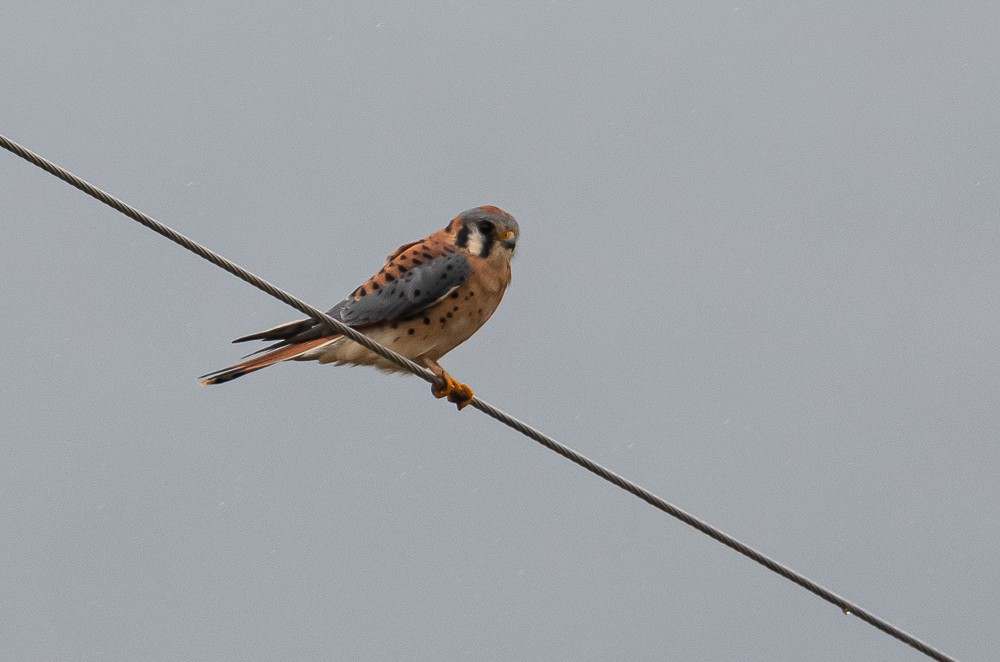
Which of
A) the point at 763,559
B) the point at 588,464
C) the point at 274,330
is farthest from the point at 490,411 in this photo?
the point at 274,330

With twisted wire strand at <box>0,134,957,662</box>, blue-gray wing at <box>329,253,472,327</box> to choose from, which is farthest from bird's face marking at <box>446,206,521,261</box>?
twisted wire strand at <box>0,134,957,662</box>

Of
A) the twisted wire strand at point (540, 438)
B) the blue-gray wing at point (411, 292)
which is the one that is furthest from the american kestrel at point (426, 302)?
the twisted wire strand at point (540, 438)

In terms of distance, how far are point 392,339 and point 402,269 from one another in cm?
35

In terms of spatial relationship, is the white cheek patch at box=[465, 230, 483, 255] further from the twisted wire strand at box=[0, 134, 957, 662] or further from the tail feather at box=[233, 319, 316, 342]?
the twisted wire strand at box=[0, 134, 957, 662]

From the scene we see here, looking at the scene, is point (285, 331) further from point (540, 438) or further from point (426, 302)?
point (540, 438)

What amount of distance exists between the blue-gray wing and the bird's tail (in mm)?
236

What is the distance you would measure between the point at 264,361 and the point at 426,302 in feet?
2.58

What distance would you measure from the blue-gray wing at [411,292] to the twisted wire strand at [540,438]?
175 centimetres

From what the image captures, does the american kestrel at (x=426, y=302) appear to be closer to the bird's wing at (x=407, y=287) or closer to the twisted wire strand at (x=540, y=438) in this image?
the bird's wing at (x=407, y=287)

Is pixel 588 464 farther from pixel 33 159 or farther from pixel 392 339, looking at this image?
pixel 392 339

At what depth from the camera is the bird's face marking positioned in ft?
21.1

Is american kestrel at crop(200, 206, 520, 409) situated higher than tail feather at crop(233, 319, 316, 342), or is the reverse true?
american kestrel at crop(200, 206, 520, 409)

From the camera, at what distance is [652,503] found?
407cm

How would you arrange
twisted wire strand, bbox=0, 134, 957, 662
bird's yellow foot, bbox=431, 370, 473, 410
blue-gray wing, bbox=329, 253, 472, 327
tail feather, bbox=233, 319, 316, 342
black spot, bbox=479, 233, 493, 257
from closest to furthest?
twisted wire strand, bbox=0, 134, 957, 662 → bird's yellow foot, bbox=431, 370, 473, 410 → tail feather, bbox=233, 319, 316, 342 → blue-gray wing, bbox=329, 253, 472, 327 → black spot, bbox=479, 233, 493, 257
